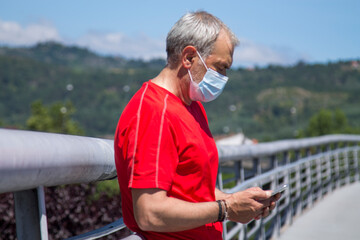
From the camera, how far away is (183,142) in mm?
1530

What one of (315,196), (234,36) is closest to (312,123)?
(315,196)

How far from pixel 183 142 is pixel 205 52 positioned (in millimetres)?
332

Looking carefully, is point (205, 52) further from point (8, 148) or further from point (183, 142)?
point (8, 148)

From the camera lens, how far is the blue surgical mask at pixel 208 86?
172cm

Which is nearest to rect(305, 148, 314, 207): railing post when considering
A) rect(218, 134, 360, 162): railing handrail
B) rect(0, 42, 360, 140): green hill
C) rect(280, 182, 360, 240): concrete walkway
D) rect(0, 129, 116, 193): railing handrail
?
rect(280, 182, 360, 240): concrete walkway

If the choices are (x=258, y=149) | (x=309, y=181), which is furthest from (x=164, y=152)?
(x=309, y=181)

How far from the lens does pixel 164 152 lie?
144cm

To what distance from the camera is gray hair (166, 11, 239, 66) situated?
165 cm

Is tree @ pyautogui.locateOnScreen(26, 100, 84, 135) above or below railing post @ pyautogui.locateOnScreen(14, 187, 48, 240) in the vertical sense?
below

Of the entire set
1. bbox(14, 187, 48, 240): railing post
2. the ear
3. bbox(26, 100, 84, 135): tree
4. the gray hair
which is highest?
the gray hair

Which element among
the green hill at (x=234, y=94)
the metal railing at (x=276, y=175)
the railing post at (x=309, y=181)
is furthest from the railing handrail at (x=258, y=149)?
the green hill at (x=234, y=94)

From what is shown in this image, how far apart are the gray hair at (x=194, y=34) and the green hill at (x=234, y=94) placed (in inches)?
4615

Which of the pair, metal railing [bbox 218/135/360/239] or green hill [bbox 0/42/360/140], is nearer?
metal railing [bbox 218/135/360/239]

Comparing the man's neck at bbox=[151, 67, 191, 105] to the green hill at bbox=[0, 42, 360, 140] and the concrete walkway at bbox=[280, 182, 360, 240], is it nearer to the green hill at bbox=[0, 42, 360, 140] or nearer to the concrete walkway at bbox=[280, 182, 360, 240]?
the concrete walkway at bbox=[280, 182, 360, 240]
